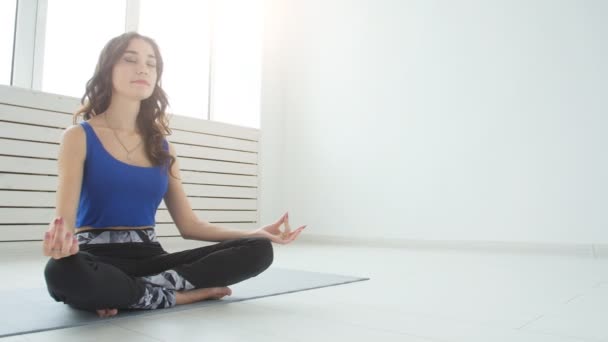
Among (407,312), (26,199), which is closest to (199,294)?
(407,312)

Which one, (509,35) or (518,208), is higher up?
(509,35)

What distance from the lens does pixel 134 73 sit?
1545 mm

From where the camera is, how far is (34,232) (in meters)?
3.34

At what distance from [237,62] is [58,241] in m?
4.31

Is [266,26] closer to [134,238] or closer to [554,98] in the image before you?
[554,98]

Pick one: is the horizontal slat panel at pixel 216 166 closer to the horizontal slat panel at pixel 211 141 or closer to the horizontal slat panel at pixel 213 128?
the horizontal slat panel at pixel 211 141

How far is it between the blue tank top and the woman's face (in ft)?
0.51

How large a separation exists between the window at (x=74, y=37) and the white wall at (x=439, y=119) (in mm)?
1598

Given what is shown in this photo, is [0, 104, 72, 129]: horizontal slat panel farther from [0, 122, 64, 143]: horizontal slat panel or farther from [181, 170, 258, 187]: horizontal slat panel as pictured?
[181, 170, 258, 187]: horizontal slat panel

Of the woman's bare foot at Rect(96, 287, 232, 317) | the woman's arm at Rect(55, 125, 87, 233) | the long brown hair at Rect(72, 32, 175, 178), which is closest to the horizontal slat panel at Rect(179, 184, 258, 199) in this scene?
the long brown hair at Rect(72, 32, 175, 178)

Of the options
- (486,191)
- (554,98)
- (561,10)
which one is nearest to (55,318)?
(486,191)

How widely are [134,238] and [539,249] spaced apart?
310cm

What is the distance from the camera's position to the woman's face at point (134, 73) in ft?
5.06

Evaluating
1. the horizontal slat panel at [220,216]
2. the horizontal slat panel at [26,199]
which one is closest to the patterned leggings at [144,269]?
A: the horizontal slat panel at [26,199]
